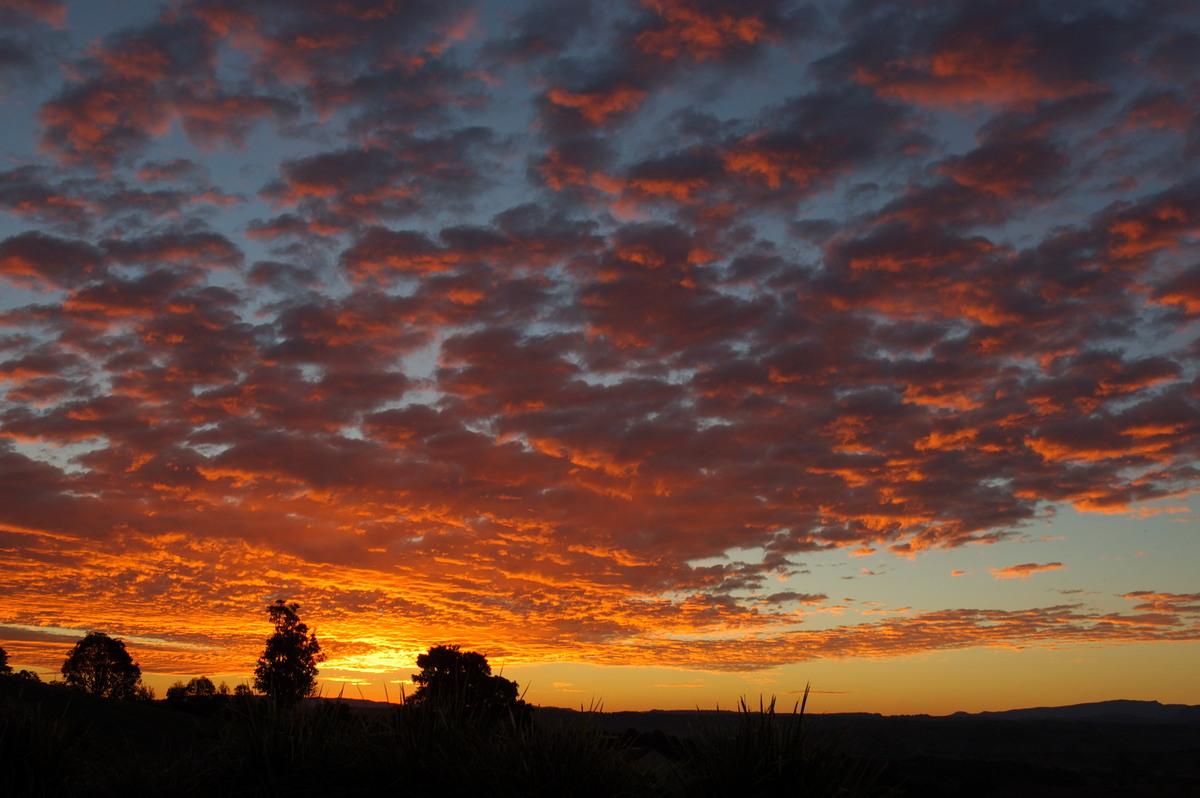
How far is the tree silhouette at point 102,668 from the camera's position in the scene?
3313 inches

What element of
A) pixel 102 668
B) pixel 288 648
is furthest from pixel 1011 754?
pixel 102 668

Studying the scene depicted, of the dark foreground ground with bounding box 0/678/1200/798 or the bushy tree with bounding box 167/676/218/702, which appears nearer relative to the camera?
the dark foreground ground with bounding box 0/678/1200/798

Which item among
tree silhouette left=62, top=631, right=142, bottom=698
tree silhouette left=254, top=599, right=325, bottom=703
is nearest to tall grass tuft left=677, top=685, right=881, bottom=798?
tree silhouette left=254, top=599, right=325, bottom=703

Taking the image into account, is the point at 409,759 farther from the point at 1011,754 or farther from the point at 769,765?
the point at 1011,754

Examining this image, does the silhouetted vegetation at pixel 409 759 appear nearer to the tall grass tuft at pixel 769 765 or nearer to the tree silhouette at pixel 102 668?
the tall grass tuft at pixel 769 765

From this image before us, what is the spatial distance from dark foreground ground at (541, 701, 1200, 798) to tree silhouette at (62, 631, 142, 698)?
50.7 meters

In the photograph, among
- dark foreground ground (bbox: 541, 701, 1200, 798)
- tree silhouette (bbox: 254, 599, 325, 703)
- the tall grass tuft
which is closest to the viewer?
the tall grass tuft

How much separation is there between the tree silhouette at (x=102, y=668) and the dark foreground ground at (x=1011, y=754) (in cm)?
5073

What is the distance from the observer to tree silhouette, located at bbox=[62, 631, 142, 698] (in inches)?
3313

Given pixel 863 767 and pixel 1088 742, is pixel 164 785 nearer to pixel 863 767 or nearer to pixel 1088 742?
pixel 863 767

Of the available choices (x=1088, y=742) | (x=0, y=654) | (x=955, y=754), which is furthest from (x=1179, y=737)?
(x=0, y=654)

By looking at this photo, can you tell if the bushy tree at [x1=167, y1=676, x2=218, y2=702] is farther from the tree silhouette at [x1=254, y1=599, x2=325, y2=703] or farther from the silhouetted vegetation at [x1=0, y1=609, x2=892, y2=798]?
the silhouetted vegetation at [x1=0, y1=609, x2=892, y2=798]

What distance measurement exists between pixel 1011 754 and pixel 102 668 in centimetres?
9658

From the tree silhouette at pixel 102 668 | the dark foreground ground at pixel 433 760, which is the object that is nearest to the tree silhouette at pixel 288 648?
the tree silhouette at pixel 102 668
